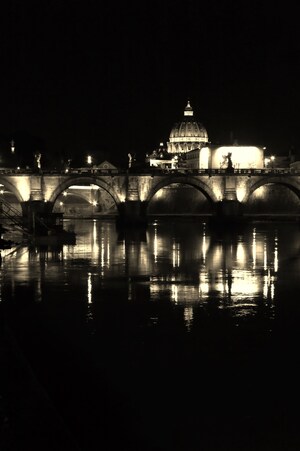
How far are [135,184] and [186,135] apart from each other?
74.5m

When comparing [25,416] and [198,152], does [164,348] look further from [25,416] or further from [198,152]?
[198,152]

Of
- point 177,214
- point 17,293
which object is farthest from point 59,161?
point 17,293

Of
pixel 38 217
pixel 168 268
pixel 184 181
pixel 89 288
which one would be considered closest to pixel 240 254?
pixel 168 268

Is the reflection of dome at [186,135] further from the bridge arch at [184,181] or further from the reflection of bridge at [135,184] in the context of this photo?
the bridge arch at [184,181]

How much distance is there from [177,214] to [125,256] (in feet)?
174

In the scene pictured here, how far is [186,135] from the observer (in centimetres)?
15288

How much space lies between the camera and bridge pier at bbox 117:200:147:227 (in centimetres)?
7664

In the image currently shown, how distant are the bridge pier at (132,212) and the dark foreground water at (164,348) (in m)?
38.7

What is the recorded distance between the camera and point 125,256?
138 ft

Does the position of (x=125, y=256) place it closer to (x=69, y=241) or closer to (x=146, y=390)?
(x=69, y=241)

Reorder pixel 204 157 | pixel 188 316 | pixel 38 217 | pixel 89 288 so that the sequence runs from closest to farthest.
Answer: pixel 188 316 < pixel 89 288 < pixel 38 217 < pixel 204 157

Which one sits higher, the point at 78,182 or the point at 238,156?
the point at 238,156

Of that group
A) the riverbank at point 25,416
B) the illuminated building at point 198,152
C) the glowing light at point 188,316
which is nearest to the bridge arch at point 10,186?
the illuminated building at point 198,152

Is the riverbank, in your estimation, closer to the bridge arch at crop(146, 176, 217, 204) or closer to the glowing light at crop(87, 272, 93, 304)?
the glowing light at crop(87, 272, 93, 304)
